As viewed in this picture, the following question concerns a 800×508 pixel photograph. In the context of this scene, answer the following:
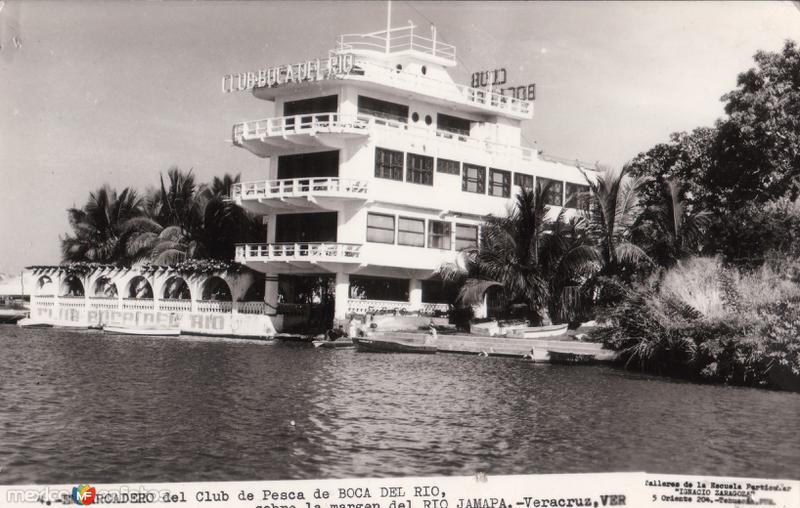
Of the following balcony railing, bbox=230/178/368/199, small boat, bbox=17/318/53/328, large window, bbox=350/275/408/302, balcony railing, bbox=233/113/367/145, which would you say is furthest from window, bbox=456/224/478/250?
small boat, bbox=17/318/53/328

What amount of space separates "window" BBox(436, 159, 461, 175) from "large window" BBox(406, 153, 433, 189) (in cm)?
44

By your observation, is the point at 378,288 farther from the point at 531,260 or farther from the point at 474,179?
the point at 531,260

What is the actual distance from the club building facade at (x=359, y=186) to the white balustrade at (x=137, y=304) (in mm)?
532

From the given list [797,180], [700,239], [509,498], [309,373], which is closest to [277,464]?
[509,498]

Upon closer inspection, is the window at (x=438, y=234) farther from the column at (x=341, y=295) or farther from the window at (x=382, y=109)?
the window at (x=382, y=109)

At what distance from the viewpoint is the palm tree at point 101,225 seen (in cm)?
4884

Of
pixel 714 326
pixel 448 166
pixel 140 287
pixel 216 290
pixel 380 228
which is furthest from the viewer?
pixel 140 287

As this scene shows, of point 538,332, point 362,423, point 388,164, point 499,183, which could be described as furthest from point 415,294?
point 362,423

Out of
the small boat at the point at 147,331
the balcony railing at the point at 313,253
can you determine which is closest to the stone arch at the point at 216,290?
the small boat at the point at 147,331

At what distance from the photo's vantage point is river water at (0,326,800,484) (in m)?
10.9

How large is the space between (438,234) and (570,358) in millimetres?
12999

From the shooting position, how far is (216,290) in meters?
42.2

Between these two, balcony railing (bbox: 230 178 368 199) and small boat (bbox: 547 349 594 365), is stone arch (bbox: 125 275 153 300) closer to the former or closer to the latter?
balcony railing (bbox: 230 178 368 199)

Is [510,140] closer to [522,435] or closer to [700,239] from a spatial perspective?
[700,239]
